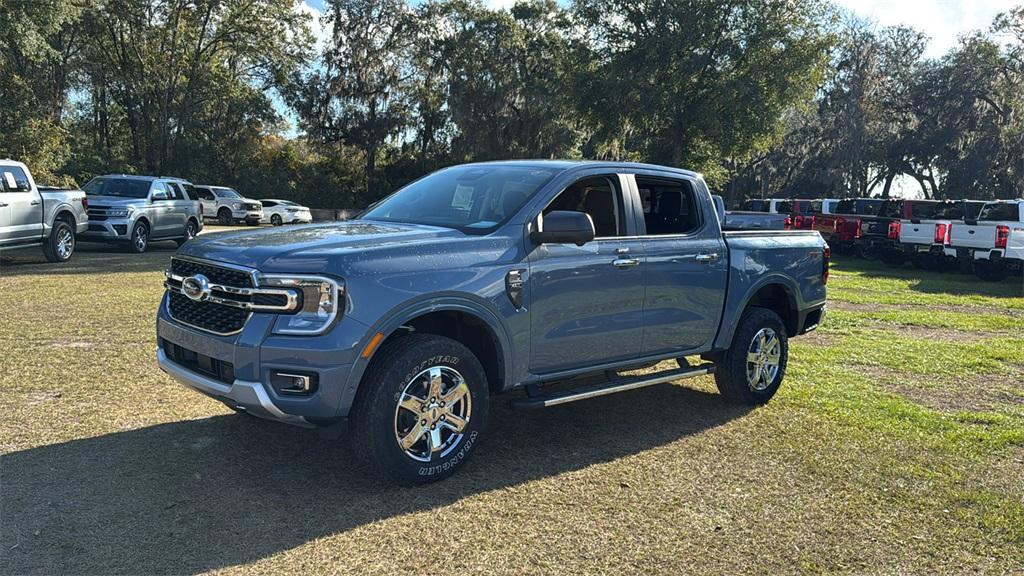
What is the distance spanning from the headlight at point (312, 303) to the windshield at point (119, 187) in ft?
53.0

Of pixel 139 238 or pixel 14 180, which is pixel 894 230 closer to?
pixel 139 238

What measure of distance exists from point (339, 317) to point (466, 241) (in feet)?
3.11

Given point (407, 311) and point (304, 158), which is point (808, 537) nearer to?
point (407, 311)

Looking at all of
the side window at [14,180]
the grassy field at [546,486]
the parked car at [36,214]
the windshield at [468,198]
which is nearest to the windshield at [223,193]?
the parked car at [36,214]

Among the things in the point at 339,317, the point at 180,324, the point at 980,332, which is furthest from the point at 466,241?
the point at 980,332

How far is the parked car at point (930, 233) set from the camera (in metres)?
18.7

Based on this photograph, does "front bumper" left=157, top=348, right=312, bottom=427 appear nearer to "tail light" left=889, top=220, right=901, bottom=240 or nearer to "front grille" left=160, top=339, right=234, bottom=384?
"front grille" left=160, top=339, right=234, bottom=384

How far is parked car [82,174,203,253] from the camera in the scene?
690 inches

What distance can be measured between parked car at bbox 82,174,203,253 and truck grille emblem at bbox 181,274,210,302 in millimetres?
14370

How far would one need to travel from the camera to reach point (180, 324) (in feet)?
15.3

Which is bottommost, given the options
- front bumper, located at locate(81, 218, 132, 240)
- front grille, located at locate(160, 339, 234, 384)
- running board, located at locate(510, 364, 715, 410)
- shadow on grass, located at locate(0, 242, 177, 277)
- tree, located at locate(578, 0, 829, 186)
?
shadow on grass, located at locate(0, 242, 177, 277)

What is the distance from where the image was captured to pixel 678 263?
229 inches

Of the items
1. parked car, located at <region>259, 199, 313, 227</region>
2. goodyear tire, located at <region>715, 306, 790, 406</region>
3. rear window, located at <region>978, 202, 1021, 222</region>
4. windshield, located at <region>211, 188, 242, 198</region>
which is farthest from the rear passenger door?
parked car, located at <region>259, 199, 313, 227</region>

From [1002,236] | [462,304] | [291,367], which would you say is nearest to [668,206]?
[462,304]
